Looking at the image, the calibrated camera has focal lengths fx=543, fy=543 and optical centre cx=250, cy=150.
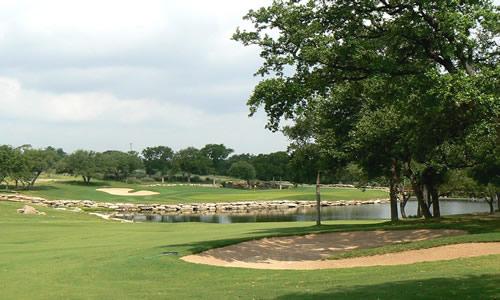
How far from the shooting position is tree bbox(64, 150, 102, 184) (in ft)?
397

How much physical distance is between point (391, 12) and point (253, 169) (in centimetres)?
14688

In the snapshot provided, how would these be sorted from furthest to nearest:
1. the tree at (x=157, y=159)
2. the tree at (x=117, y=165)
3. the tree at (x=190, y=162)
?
the tree at (x=157, y=159)
the tree at (x=190, y=162)
the tree at (x=117, y=165)

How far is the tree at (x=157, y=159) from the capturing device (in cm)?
18095

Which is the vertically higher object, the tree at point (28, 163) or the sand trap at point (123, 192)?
the tree at point (28, 163)

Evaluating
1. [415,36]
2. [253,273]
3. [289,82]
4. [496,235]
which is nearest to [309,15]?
[289,82]

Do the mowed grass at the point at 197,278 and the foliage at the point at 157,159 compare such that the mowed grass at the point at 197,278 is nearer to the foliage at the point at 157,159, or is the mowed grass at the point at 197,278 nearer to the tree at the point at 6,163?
the tree at the point at 6,163

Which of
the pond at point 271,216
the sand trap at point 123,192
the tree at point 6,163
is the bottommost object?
the pond at point 271,216

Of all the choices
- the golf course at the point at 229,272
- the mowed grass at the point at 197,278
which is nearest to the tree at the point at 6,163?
the golf course at the point at 229,272

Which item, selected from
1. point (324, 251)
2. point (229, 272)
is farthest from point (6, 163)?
point (229, 272)

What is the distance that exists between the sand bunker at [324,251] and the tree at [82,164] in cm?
10201

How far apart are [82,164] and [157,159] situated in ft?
229

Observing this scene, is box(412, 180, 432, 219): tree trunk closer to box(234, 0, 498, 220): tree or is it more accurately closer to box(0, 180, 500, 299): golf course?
box(0, 180, 500, 299): golf course

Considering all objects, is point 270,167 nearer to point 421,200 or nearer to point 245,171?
point 245,171

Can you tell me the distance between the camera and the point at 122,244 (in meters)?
26.0
